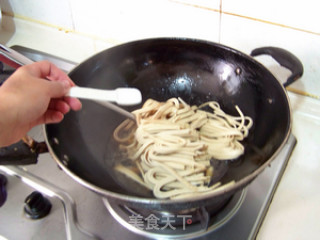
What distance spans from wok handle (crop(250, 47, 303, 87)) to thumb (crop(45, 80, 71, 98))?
519 mm

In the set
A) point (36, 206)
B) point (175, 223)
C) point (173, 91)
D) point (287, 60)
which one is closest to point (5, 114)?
point (36, 206)

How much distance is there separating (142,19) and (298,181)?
2.39 ft

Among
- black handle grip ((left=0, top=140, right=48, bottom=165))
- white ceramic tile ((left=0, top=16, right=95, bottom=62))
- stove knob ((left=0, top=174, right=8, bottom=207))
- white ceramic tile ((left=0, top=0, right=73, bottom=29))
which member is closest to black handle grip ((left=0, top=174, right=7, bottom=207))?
stove knob ((left=0, top=174, right=8, bottom=207))

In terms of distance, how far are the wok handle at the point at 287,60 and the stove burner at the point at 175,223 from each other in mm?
358

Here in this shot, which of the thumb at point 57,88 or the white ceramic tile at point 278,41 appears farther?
the white ceramic tile at point 278,41

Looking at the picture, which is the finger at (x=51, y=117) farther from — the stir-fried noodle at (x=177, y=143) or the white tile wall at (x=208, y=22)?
the white tile wall at (x=208, y=22)

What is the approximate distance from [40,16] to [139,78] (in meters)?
0.64

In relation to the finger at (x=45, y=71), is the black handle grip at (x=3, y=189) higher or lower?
lower

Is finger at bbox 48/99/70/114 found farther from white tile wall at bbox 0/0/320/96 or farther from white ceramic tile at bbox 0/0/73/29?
white ceramic tile at bbox 0/0/73/29

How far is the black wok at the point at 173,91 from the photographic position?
82 cm

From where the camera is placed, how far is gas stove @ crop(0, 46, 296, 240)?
2.56ft

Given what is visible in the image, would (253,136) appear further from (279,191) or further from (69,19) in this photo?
(69,19)

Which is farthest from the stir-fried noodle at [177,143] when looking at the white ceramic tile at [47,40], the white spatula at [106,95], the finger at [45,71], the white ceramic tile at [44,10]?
the white ceramic tile at [44,10]

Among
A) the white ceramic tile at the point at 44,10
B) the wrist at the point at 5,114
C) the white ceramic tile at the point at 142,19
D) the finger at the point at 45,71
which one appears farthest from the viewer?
the white ceramic tile at the point at 44,10
